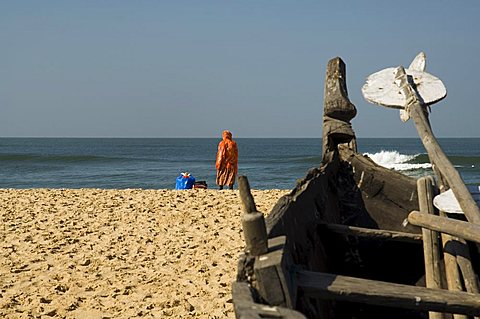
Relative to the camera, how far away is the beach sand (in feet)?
17.2

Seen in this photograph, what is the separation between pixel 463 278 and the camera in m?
3.18

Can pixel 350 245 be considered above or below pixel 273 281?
below

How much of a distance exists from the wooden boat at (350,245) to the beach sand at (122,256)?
5.06ft

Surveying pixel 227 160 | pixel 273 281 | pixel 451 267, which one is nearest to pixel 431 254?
pixel 451 267

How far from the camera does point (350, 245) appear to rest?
406 centimetres

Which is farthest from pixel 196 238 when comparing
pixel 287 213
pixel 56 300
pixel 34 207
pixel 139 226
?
pixel 287 213

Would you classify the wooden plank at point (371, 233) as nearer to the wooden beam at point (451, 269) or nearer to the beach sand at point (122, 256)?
the wooden beam at point (451, 269)

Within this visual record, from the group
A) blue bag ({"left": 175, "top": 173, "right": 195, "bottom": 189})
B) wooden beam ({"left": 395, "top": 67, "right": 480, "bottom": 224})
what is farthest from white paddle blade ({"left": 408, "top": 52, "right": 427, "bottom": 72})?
blue bag ({"left": 175, "top": 173, "right": 195, "bottom": 189})

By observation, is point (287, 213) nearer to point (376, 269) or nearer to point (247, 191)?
point (247, 191)

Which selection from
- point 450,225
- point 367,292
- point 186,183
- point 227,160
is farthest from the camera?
point 186,183

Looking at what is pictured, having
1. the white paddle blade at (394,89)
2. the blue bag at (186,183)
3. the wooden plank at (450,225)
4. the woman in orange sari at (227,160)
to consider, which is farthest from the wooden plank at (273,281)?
the blue bag at (186,183)

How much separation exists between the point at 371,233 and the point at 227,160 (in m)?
10.0

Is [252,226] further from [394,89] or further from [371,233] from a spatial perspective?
[394,89]

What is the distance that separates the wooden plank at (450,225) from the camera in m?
2.68
